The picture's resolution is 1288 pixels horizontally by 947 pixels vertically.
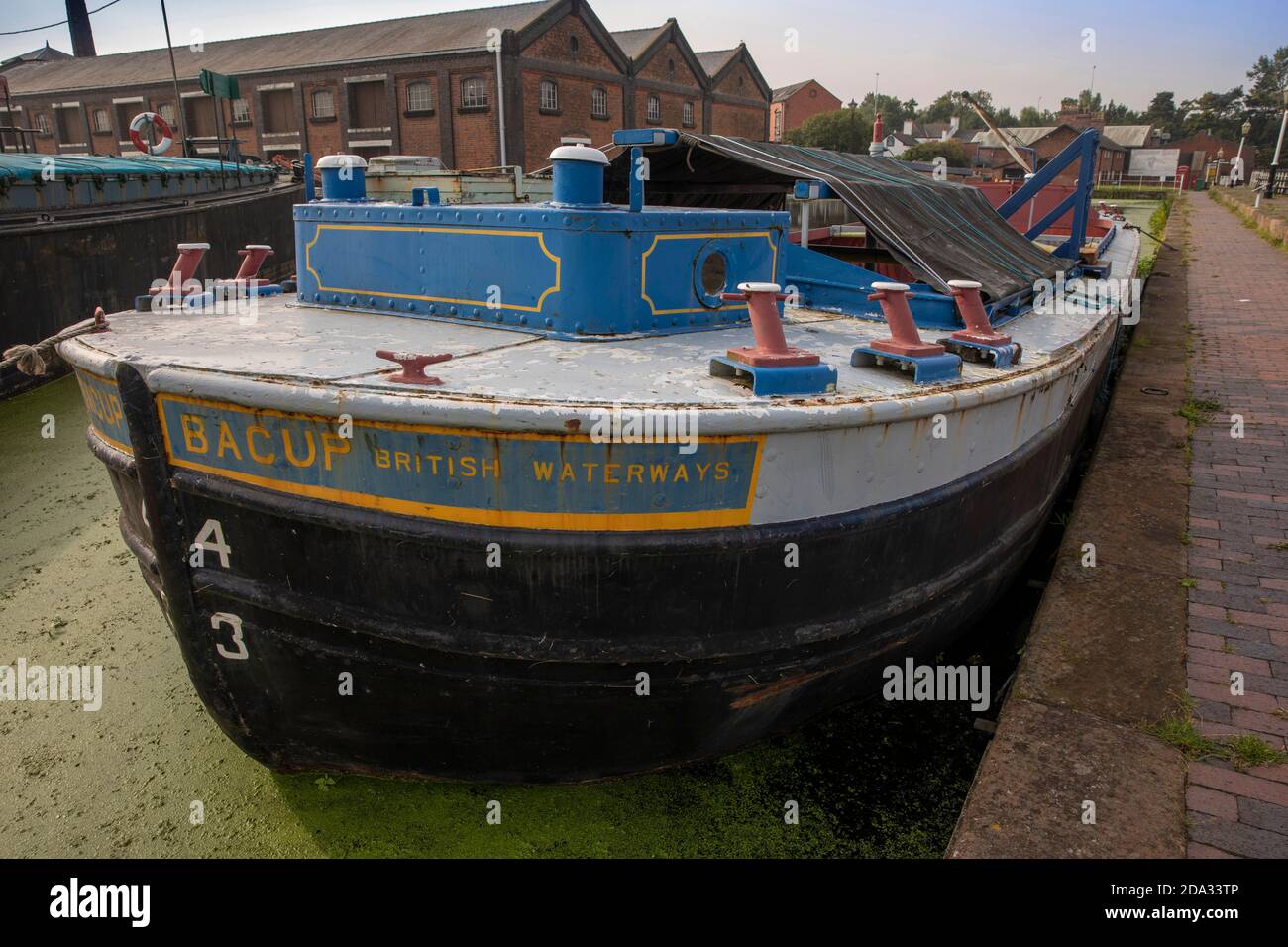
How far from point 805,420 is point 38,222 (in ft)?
32.8

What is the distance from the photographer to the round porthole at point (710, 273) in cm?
423

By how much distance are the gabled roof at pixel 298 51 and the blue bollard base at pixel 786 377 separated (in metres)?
29.7

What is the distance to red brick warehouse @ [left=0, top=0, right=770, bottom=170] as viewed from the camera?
97.5 ft

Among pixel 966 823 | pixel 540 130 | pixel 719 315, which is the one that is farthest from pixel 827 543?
pixel 540 130

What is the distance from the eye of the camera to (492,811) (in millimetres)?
3441

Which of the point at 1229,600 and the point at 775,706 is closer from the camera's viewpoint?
the point at 775,706

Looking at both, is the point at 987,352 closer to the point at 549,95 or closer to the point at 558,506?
the point at 558,506

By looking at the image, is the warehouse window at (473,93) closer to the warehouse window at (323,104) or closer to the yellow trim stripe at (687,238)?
the warehouse window at (323,104)

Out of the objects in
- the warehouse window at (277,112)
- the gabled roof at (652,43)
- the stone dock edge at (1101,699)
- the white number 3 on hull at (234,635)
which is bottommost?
the stone dock edge at (1101,699)

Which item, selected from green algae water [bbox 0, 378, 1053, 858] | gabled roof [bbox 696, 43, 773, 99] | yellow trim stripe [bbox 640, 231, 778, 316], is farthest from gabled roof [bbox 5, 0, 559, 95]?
green algae water [bbox 0, 378, 1053, 858]

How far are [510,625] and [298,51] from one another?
127 feet

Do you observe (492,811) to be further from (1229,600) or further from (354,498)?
(1229,600)

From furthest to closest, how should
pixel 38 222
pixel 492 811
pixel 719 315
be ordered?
pixel 38 222
pixel 719 315
pixel 492 811

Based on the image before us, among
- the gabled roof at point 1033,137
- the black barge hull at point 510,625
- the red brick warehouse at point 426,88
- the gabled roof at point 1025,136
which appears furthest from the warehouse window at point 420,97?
the gabled roof at point 1025,136
